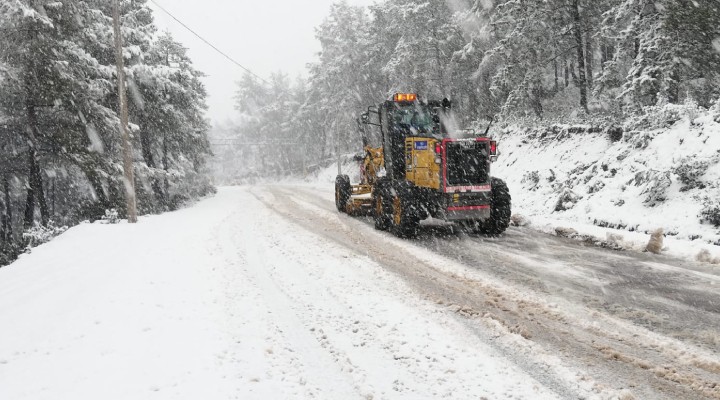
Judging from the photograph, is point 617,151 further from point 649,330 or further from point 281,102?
point 281,102

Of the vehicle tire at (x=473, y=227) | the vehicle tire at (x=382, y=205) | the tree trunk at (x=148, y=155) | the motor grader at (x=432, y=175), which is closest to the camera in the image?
the motor grader at (x=432, y=175)

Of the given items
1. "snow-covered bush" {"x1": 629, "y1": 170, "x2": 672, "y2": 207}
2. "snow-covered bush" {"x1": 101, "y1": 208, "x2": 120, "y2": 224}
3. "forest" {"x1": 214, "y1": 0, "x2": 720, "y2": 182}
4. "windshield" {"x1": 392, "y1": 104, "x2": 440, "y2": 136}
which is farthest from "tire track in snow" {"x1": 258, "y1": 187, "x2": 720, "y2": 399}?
"snow-covered bush" {"x1": 101, "y1": 208, "x2": 120, "y2": 224}

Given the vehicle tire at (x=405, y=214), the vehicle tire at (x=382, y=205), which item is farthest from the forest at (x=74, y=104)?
the vehicle tire at (x=405, y=214)

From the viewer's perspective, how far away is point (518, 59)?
56.2 ft

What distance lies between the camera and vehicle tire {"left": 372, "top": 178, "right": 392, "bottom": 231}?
10182 millimetres

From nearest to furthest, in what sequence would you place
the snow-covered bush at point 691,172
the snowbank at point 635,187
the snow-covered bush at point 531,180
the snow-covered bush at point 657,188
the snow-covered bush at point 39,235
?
the snowbank at point 635,187, the snow-covered bush at point 691,172, the snow-covered bush at point 657,188, the snow-covered bush at point 39,235, the snow-covered bush at point 531,180

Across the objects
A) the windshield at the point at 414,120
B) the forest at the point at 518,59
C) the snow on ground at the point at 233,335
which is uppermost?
the forest at the point at 518,59

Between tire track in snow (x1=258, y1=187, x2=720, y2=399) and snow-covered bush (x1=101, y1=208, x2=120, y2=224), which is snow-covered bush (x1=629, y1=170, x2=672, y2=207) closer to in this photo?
tire track in snow (x1=258, y1=187, x2=720, y2=399)

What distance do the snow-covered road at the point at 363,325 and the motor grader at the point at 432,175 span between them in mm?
1188

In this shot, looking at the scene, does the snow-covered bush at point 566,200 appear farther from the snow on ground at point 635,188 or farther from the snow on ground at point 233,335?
the snow on ground at point 233,335

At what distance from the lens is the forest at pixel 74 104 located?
44.5 ft

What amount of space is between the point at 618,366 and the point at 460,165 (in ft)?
19.2

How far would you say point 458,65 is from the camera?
80.1 feet

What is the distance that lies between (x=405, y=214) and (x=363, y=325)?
480 cm
